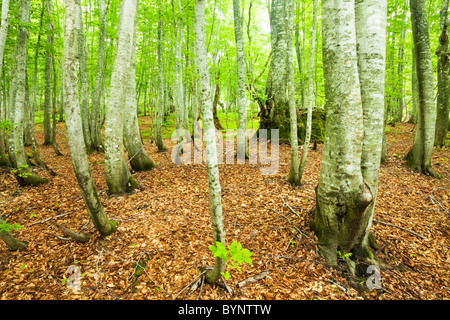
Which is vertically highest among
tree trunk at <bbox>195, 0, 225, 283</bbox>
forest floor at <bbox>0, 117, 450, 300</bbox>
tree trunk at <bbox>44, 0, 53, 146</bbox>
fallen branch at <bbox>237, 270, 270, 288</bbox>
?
tree trunk at <bbox>44, 0, 53, 146</bbox>

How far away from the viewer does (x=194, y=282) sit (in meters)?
2.89

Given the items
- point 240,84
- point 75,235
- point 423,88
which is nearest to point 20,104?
point 75,235

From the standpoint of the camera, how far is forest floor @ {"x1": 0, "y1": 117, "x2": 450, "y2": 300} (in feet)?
9.44

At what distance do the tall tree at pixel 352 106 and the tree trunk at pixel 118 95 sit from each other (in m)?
3.68

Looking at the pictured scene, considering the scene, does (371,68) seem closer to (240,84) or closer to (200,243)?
(200,243)

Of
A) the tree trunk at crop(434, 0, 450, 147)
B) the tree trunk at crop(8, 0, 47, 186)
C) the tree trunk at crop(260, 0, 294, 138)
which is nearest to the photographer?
the tree trunk at crop(8, 0, 47, 186)

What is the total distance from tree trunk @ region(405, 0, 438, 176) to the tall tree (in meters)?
5.15

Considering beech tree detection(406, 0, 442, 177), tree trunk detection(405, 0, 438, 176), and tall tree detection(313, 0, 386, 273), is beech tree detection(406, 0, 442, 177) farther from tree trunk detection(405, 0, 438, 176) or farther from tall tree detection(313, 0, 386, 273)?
tall tree detection(313, 0, 386, 273)

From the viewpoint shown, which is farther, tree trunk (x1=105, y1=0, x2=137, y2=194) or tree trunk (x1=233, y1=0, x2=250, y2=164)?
tree trunk (x1=233, y1=0, x2=250, y2=164)

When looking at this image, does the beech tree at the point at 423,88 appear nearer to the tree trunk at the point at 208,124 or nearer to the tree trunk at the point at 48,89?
the tree trunk at the point at 208,124

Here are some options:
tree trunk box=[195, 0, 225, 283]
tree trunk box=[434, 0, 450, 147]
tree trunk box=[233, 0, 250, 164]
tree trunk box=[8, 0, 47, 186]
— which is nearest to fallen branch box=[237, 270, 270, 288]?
tree trunk box=[195, 0, 225, 283]

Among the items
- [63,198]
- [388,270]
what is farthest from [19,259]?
[388,270]

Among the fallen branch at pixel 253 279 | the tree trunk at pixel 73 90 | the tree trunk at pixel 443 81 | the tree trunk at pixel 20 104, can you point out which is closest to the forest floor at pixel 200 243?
the fallen branch at pixel 253 279

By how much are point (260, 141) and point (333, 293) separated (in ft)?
26.8
